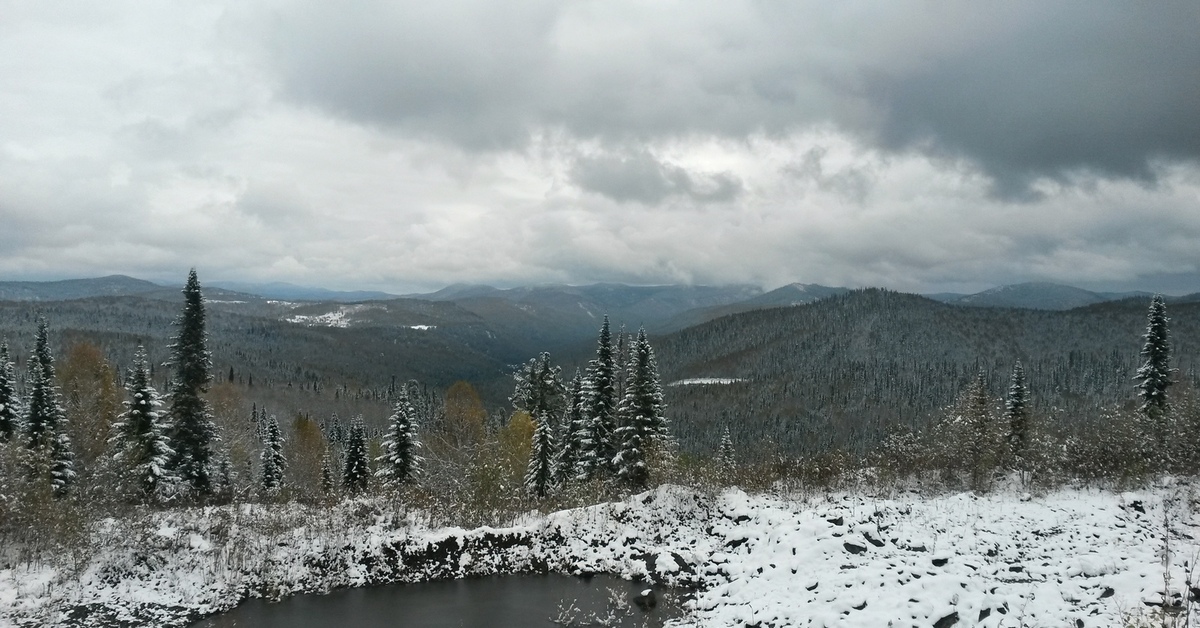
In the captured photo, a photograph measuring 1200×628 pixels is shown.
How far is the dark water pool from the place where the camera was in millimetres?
14555

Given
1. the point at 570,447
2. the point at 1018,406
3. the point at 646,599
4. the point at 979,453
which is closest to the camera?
the point at 646,599

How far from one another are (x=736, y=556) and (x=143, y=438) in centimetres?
2748

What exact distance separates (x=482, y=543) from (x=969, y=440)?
16412 mm

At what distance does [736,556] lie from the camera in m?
15.6

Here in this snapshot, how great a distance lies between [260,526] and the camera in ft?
58.1

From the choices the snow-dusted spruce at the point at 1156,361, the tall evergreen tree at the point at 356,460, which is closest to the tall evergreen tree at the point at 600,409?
the tall evergreen tree at the point at 356,460

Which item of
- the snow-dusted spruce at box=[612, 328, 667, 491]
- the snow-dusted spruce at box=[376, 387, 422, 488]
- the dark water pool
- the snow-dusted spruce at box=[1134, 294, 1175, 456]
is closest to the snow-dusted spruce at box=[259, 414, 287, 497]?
the snow-dusted spruce at box=[376, 387, 422, 488]

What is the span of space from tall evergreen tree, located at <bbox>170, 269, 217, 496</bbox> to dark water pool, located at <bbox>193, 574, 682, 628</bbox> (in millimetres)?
16725

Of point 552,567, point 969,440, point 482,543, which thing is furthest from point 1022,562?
point 482,543

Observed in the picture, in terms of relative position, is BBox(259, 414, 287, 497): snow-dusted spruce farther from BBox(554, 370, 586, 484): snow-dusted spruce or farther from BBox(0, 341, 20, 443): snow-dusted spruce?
BBox(554, 370, 586, 484): snow-dusted spruce

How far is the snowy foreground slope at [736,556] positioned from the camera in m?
11.0

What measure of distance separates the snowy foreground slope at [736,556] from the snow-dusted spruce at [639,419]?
31.0ft

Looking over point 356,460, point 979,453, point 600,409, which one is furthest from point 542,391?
point 979,453

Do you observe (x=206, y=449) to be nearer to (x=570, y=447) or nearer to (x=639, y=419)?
(x=570, y=447)
